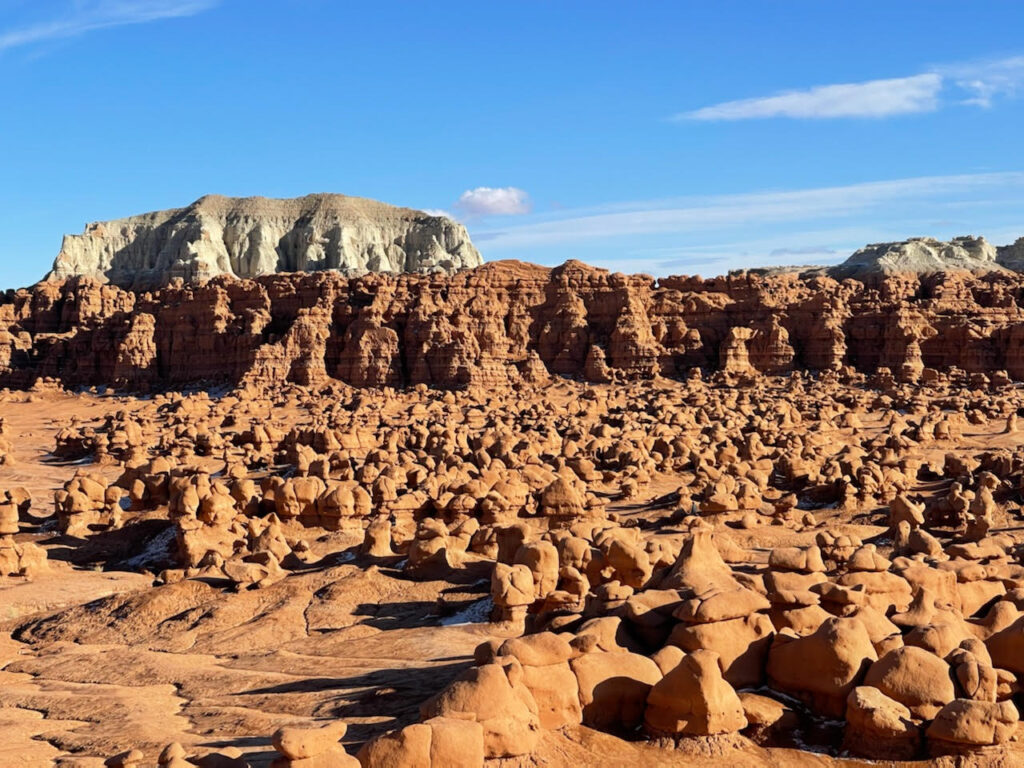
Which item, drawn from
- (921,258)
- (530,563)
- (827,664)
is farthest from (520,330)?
(827,664)

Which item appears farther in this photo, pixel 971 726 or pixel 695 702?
pixel 695 702

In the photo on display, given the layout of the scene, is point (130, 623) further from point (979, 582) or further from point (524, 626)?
point (979, 582)

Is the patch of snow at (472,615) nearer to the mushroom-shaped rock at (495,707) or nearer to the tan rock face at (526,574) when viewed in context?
the tan rock face at (526,574)

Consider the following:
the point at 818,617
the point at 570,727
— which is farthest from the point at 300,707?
the point at 818,617

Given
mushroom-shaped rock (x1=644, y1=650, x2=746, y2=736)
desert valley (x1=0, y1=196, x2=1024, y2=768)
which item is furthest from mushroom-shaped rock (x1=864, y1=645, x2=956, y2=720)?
mushroom-shaped rock (x1=644, y1=650, x2=746, y2=736)

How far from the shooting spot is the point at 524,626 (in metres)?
11.0

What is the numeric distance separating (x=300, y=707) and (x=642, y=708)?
3.01m

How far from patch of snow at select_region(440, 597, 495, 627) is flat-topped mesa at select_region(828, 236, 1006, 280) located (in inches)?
2341

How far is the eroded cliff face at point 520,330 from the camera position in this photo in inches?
1928

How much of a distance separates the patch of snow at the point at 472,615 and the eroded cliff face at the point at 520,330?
35.0 m

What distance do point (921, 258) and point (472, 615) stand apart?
6670 centimetres

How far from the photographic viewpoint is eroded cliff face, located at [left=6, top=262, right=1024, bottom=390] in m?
49.0

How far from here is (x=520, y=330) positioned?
53844 millimetres

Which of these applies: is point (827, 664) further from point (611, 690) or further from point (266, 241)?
point (266, 241)
